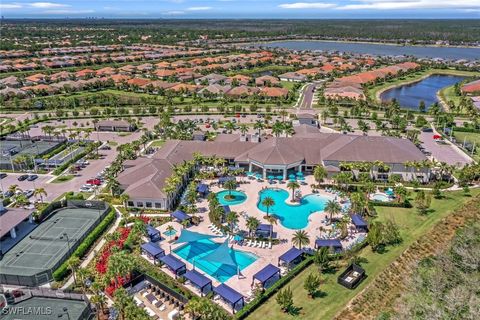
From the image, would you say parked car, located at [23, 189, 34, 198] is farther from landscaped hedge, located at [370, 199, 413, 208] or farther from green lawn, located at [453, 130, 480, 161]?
green lawn, located at [453, 130, 480, 161]

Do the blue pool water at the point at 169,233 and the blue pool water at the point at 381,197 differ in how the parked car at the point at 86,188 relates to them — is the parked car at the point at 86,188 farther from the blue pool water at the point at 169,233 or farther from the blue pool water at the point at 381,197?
the blue pool water at the point at 381,197

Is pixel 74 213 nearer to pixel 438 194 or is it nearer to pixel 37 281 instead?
pixel 37 281

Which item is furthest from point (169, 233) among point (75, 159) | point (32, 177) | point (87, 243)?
point (75, 159)

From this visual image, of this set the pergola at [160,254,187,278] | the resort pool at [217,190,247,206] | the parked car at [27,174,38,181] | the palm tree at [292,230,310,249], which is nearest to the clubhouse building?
the resort pool at [217,190,247,206]

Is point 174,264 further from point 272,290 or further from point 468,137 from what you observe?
point 468,137

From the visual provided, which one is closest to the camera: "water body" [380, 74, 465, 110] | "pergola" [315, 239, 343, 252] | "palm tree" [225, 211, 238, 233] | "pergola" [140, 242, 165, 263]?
"pergola" [140, 242, 165, 263]

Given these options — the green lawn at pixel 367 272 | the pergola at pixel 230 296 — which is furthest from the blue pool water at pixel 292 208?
the pergola at pixel 230 296

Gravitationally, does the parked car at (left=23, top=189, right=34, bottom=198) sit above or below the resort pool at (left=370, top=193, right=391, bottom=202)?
above
